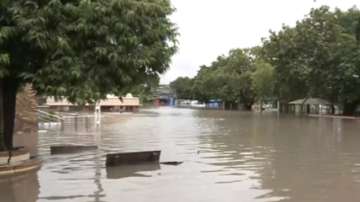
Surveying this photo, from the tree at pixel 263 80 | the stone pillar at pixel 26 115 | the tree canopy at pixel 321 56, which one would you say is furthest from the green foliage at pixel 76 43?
the tree at pixel 263 80

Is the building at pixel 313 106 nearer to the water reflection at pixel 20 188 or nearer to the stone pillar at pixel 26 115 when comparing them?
the stone pillar at pixel 26 115

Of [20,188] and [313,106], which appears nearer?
[20,188]

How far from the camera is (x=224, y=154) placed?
22156 millimetres

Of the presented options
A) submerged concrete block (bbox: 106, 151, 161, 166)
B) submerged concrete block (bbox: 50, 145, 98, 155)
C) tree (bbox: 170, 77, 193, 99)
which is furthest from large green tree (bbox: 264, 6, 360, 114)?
tree (bbox: 170, 77, 193, 99)

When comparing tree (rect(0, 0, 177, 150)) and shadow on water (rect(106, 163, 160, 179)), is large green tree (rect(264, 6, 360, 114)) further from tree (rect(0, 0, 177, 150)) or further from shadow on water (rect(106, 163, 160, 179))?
tree (rect(0, 0, 177, 150))

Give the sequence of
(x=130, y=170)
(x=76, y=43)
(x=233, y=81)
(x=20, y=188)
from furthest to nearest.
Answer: (x=233, y=81)
(x=130, y=170)
(x=76, y=43)
(x=20, y=188)

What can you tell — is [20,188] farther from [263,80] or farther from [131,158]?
[263,80]

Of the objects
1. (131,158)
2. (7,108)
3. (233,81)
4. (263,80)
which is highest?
(233,81)

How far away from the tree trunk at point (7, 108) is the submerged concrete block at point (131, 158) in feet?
10.5

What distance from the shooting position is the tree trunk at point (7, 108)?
17891 millimetres

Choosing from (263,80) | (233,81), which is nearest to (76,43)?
(263,80)

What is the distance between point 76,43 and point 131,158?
17.1 ft

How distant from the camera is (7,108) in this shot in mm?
18484

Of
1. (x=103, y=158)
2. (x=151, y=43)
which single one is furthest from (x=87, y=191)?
(x=103, y=158)
